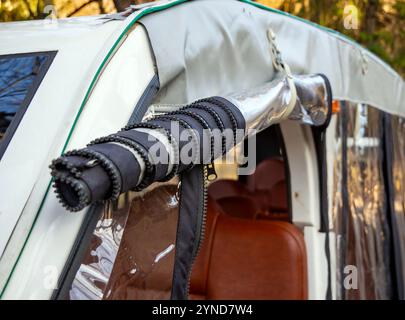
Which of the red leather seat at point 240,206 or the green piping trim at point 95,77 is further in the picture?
the red leather seat at point 240,206

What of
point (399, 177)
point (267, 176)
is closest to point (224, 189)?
point (267, 176)

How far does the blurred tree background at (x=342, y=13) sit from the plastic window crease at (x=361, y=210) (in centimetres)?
67

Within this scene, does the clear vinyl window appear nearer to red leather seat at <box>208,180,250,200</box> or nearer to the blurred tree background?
the blurred tree background

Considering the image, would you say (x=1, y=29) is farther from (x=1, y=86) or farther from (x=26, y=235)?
(x=26, y=235)

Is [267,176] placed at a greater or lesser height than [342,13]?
lesser

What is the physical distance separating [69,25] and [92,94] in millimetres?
411

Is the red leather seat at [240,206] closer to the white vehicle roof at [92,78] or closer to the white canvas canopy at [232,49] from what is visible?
the white canvas canopy at [232,49]

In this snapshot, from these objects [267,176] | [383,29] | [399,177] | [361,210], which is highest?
[383,29]

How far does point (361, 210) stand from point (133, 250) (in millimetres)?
1903

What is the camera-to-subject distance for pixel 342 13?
4.58 metres

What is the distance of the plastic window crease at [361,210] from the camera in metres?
2.77

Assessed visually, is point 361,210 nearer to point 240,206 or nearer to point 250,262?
point 250,262

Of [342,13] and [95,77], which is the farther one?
[342,13]

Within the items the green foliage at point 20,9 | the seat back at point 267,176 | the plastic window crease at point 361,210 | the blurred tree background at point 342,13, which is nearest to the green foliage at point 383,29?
the blurred tree background at point 342,13
